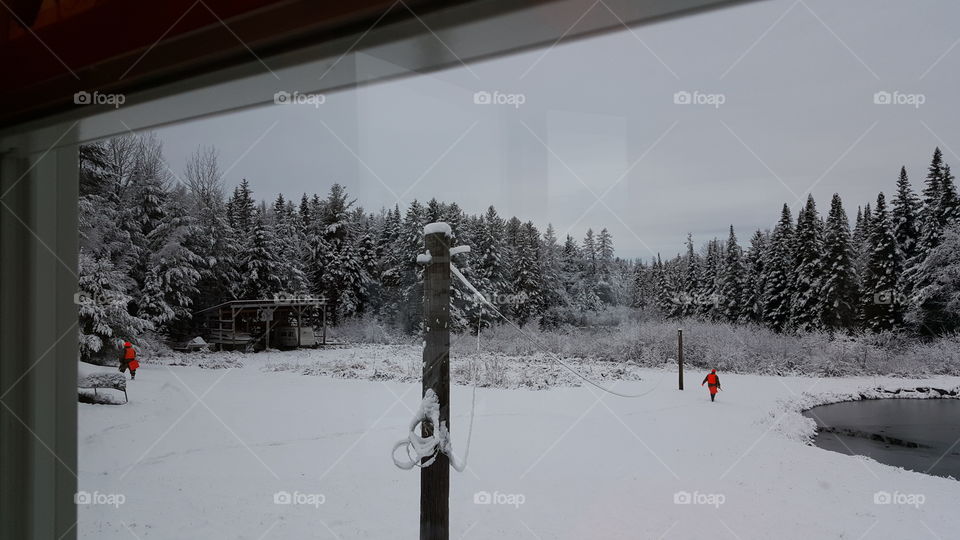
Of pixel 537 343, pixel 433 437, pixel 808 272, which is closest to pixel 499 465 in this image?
pixel 433 437

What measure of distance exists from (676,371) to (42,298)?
73.4 inches

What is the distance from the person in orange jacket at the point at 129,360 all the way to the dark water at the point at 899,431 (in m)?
1.52

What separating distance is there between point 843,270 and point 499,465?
61cm

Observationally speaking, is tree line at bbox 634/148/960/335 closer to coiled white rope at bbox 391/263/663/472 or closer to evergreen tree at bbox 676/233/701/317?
evergreen tree at bbox 676/233/701/317

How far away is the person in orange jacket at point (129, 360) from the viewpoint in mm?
1452

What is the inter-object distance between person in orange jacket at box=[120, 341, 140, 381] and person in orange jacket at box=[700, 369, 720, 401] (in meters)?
1.38

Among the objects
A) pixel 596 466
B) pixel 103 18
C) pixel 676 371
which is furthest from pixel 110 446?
pixel 676 371

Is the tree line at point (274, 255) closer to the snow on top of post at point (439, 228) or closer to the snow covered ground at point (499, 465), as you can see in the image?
the snow on top of post at point (439, 228)

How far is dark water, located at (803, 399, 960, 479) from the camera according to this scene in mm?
555

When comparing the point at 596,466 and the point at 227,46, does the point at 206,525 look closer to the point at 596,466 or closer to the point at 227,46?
the point at 596,466

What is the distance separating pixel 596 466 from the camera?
876mm

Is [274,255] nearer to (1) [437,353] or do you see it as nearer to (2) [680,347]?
(1) [437,353]

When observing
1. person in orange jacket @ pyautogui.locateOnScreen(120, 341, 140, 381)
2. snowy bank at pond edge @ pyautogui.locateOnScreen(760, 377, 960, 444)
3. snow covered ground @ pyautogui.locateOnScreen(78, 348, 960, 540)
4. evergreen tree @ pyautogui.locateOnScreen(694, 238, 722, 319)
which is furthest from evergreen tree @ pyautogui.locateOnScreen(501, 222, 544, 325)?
person in orange jacket @ pyautogui.locateOnScreen(120, 341, 140, 381)

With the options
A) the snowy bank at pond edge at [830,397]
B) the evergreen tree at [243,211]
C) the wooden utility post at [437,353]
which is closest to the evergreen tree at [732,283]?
the snowy bank at pond edge at [830,397]
